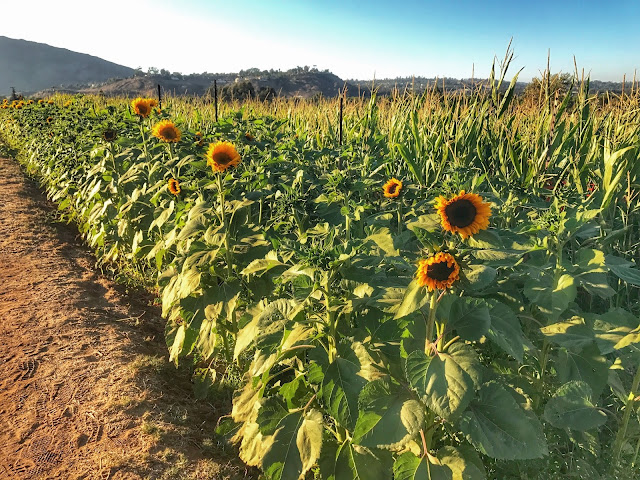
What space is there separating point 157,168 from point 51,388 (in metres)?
1.76

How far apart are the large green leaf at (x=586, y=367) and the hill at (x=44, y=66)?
132360 mm

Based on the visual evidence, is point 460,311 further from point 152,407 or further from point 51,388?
point 51,388

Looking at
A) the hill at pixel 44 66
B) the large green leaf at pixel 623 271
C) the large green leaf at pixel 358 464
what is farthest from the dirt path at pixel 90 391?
the hill at pixel 44 66

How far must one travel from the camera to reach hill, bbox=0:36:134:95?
11806cm

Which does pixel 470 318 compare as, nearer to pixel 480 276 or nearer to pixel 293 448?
pixel 480 276

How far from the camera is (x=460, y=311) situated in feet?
4.89

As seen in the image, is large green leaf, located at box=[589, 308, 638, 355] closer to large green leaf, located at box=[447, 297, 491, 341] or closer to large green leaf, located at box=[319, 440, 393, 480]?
large green leaf, located at box=[447, 297, 491, 341]

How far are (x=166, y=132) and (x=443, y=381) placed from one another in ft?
9.19

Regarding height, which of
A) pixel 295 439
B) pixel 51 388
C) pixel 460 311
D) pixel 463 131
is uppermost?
pixel 463 131

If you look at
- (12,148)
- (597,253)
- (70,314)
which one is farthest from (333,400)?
(12,148)

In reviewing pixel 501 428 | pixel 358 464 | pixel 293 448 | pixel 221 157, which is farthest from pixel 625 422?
pixel 221 157

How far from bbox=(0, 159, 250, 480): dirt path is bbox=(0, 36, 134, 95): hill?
129050mm

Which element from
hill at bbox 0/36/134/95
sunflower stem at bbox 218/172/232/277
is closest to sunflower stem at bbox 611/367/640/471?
sunflower stem at bbox 218/172/232/277

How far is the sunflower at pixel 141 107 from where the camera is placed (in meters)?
4.00
